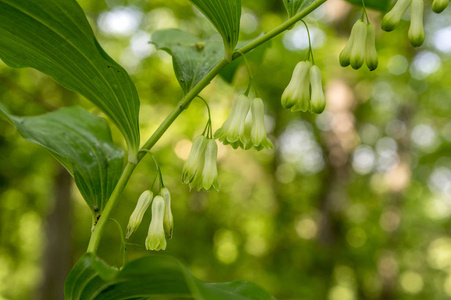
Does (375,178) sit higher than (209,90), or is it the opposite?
(375,178)

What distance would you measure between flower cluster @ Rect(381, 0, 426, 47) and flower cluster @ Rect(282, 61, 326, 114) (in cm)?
21

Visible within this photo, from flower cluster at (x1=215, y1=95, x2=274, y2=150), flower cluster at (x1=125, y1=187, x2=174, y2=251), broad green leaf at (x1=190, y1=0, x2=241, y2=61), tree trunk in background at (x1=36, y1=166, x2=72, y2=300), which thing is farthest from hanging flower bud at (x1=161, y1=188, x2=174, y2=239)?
tree trunk in background at (x1=36, y1=166, x2=72, y2=300)

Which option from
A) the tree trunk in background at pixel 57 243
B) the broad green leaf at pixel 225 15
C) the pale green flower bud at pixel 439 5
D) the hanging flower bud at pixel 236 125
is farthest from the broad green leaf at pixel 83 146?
the tree trunk in background at pixel 57 243

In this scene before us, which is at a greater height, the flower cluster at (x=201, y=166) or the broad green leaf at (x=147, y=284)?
the flower cluster at (x=201, y=166)

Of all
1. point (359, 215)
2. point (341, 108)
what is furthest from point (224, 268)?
point (359, 215)

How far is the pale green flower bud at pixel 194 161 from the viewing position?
45.1 inches

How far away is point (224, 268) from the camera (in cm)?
679

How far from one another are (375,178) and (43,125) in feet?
50.4

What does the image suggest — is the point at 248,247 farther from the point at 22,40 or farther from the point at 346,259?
the point at 22,40

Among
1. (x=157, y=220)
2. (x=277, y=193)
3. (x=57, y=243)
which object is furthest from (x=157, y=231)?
(x=277, y=193)

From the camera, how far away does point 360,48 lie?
3.46 ft

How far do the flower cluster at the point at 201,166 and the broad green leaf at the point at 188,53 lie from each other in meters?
0.16

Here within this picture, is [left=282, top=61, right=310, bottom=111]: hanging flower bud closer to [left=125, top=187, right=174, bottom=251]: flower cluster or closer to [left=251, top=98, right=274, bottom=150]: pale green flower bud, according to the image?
[left=251, top=98, right=274, bottom=150]: pale green flower bud

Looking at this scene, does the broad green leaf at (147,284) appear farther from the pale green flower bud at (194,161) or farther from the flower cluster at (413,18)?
the flower cluster at (413,18)
